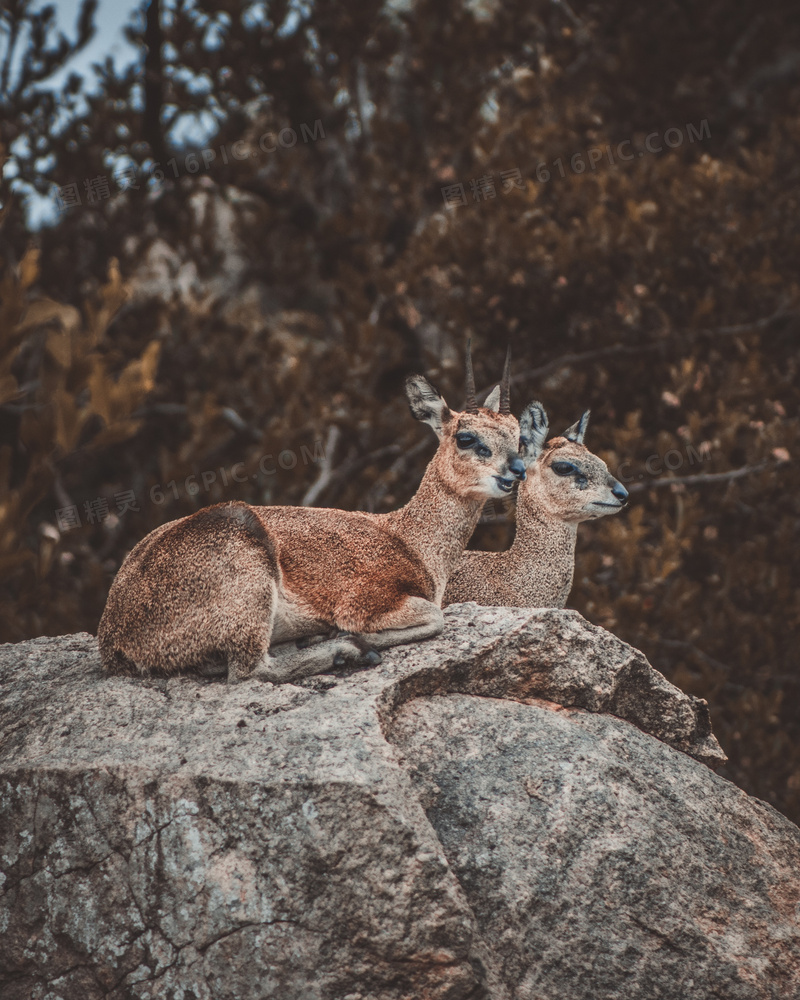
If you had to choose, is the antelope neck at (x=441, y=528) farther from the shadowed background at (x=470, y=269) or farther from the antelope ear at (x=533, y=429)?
the shadowed background at (x=470, y=269)

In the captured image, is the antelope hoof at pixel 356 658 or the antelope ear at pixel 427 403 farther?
the antelope ear at pixel 427 403

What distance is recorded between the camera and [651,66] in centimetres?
1284

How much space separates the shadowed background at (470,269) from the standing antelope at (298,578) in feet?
9.24

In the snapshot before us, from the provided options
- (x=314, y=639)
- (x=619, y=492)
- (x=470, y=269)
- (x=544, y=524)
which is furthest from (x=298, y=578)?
(x=470, y=269)

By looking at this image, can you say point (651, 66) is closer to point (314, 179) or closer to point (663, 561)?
point (314, 179)

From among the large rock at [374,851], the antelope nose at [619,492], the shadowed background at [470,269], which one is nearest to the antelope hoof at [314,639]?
the large rock at [374,851]

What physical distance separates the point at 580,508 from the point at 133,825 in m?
3.70

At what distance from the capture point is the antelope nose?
274 inches

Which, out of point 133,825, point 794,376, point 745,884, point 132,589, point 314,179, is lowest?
point 745,884

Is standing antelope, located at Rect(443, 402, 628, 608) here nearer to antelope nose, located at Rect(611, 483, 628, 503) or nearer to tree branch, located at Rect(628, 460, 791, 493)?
antelope nose, located at Rect(611, 483, 628, 503)

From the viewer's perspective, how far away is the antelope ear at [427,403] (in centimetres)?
658

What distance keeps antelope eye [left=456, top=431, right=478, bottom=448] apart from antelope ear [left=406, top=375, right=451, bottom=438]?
371 millimetres

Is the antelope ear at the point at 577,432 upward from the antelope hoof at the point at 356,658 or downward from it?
upward

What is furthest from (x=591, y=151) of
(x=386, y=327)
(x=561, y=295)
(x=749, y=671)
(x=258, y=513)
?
(x=258, y=513)
